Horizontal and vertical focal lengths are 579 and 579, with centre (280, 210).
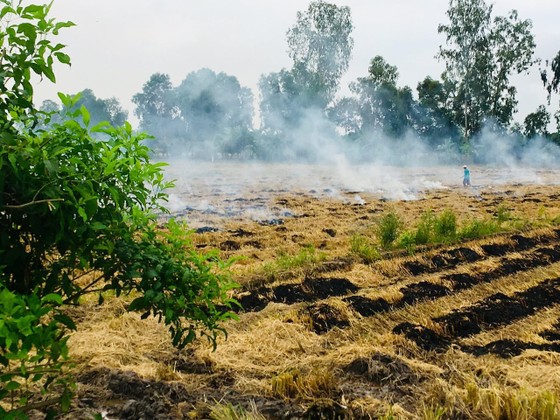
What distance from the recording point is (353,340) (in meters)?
5.97

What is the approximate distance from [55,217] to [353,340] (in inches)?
169

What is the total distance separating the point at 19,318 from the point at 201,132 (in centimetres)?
3766

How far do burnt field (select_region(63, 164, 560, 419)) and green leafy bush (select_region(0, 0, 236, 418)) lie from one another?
173 centimetres

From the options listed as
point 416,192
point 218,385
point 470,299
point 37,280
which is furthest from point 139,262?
point 416,192

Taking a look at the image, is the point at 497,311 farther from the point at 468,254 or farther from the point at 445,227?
the point at 445,227

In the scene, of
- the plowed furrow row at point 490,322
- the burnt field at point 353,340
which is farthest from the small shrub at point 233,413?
the plowed furrow row at point 490,322

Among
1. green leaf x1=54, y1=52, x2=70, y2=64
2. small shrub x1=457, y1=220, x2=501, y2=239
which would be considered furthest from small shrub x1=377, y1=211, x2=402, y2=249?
green leaf x1=54, y1=52, x2=70, y2=64

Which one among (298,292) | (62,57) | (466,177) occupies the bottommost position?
(298,292)

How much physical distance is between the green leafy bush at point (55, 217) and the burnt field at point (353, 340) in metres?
1.73

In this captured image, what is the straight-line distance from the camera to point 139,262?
2590 millimetres

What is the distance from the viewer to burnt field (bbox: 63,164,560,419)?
430 cm

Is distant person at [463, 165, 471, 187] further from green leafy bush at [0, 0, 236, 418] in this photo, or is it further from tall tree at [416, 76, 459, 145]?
green leafy bush at [0, 0, 236, 418]

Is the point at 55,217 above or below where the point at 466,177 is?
above

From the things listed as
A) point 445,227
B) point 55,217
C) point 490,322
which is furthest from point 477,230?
point 55,217
